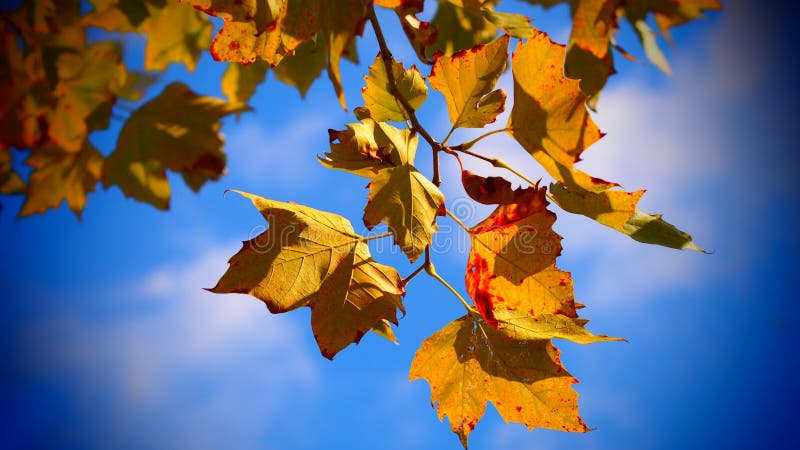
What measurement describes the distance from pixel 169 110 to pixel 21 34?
31cm

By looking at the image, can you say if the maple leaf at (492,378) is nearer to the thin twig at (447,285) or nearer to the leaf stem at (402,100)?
the thin twig at (447,285)

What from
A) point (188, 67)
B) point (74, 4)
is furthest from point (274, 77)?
point (74, 4)

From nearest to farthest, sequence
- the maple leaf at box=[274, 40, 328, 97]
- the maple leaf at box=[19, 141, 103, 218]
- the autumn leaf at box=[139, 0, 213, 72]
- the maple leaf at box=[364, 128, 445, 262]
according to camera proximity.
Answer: the maple leaf at box=[364, 128, 445, 262]
the maple leaf at box=[274, 40, 328, 97]
the autumn leaf at box=[139, 0, 213, 72]
the maple leaf at box=[19, 141, 103, 218]

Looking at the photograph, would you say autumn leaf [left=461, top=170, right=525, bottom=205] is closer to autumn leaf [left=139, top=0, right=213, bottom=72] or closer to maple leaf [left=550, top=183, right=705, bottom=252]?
maple leaf [left=550, top=183, right=705, bottom=252]

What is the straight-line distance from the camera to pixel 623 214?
0.35 metres

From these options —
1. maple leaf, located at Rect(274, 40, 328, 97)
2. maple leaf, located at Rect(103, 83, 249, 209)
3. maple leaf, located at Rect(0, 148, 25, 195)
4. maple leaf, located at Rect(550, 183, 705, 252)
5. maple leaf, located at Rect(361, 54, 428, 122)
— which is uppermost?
maple leaf, located at Rect(361, 54, 428, 122)

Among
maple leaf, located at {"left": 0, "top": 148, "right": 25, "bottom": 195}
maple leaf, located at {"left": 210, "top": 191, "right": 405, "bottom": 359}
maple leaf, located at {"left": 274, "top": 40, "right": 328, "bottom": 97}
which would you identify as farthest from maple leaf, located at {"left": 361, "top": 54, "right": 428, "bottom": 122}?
maple leaf, located at {"left": 0, "top": 148, "right": 25, "bottom": 195}

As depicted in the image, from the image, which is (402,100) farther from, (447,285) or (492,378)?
(492,378)

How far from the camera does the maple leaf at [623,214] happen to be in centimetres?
35

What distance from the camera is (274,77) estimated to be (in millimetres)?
913

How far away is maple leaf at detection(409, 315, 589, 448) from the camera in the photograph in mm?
424

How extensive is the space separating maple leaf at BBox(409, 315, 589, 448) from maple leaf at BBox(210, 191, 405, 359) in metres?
0.10

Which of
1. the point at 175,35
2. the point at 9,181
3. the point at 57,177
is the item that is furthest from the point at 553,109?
the point at 9,181

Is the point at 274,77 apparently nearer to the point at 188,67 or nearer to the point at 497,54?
the point at 188,67
